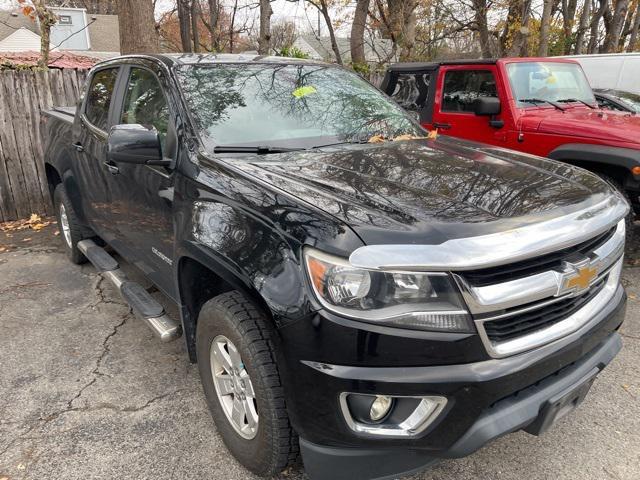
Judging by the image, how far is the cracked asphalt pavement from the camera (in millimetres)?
2348

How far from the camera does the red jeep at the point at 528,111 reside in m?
4.55

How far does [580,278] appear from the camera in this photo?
1900 millimetres

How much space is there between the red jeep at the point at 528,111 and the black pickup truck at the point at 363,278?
88.1 inches

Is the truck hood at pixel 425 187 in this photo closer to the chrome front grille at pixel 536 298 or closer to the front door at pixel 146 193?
the chrome front grille at pixel 536 298

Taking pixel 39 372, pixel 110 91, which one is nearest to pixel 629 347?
pixel 39 372

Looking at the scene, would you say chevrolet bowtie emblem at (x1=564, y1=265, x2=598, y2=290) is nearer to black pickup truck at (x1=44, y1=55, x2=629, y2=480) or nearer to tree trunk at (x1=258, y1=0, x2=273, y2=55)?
black pickup truck at (x1=44, y1=55, x2=629, y2=480)

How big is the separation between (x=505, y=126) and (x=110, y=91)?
3.87m

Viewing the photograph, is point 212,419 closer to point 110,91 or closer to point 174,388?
point 174,388

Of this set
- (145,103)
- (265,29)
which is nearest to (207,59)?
(145,103)

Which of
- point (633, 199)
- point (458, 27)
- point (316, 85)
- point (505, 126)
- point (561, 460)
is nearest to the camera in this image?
point (561, 460)

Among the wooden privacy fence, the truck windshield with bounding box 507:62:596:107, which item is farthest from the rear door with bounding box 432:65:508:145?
the wooden privacy fence

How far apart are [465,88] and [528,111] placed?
878 mm

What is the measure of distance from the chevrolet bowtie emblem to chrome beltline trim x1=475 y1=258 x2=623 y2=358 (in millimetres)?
134

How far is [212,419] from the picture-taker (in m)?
2.66
